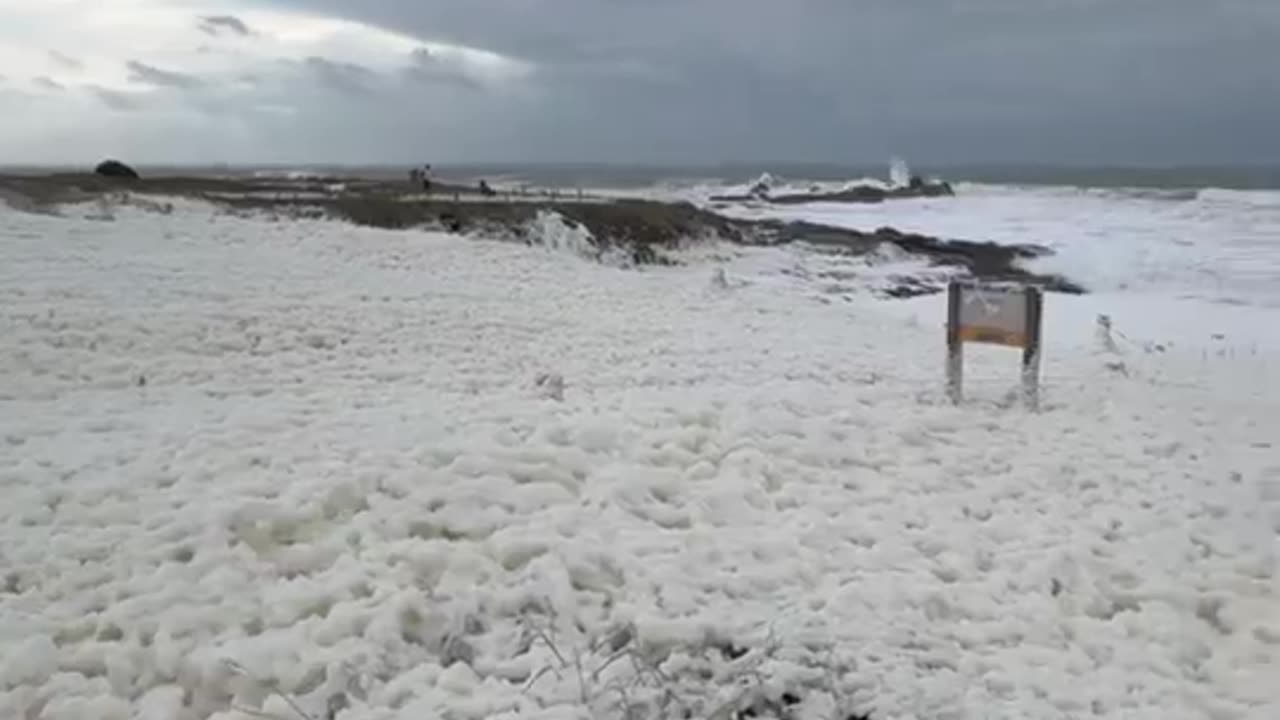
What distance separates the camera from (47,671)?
4.78 meters

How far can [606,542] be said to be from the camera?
20.5 feet

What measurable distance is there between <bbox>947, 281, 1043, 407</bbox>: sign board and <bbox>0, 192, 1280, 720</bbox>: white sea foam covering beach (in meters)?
0.39

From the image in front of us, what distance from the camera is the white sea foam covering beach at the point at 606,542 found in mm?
4988

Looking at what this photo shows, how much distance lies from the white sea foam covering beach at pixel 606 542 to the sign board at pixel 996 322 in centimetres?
39

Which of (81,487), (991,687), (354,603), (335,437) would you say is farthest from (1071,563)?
(81,487)

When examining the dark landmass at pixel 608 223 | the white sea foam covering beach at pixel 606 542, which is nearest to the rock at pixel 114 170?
the dark landmass at pixel 608 223

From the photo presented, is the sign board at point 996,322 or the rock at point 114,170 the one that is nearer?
the sign board at point 996,322

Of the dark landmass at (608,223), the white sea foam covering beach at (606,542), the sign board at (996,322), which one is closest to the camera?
the white sea foam covering beach at (606,542)

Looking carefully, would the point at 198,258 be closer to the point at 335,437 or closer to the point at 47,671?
the point at 335,437

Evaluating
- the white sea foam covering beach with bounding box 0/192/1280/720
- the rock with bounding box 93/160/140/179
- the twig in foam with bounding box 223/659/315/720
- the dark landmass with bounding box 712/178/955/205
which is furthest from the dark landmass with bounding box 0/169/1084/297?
the dark landmass with bounding box 712/178/955/205

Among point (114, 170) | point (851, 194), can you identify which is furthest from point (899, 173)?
point (114, 170)

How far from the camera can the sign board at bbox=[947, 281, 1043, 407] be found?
10.3 meters

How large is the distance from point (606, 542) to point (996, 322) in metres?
5.67

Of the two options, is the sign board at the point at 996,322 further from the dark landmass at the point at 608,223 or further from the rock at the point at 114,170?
the rock at the point at 114,170
